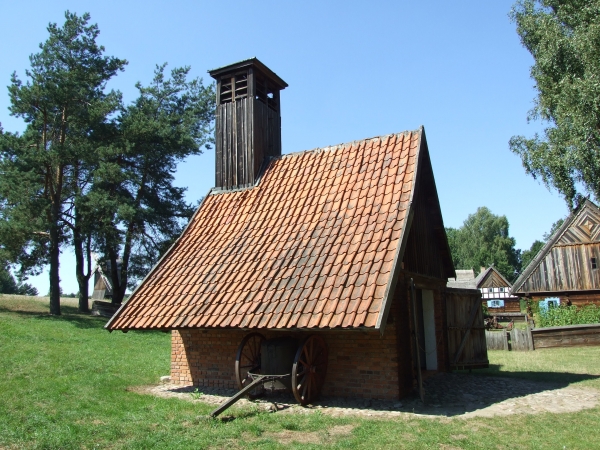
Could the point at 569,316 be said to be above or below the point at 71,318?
below

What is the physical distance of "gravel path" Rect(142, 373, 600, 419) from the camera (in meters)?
8.09

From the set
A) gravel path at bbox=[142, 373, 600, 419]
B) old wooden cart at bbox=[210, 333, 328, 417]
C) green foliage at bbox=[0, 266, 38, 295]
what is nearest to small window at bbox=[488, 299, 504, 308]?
gravel path at bbox=[142, 373, 600, 419]

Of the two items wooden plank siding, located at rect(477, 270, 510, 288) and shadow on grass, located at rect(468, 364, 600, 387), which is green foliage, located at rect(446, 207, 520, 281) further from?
shadow on grass, located at rect(468, 364, 600, 387)

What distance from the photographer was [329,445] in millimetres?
6238

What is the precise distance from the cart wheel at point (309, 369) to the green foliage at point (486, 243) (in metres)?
65.8

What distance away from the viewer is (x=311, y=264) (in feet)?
30.2

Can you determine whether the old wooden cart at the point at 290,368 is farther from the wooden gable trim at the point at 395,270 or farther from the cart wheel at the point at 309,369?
the wooden gable trim at the point at 395,270

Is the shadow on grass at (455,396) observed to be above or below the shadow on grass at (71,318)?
below

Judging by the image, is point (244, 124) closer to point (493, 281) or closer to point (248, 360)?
point (248, 360)

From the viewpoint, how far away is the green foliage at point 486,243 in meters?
70.6

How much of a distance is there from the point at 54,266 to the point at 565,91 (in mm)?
25848

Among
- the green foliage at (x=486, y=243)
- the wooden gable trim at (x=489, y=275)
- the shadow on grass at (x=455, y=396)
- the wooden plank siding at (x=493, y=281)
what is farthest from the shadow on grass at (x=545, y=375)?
the green foliage at (x=486, y=243)

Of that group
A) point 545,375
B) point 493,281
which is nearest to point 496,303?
point 493,281

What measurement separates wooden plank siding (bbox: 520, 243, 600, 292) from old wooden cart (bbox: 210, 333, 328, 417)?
20457mm
